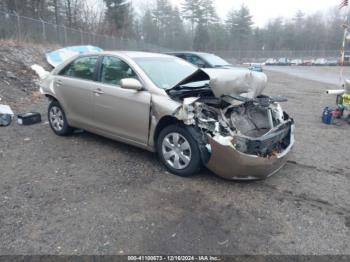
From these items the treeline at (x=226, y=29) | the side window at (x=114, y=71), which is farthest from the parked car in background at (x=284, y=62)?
the side window at (x=114, y=71)

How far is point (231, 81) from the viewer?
13.4ft

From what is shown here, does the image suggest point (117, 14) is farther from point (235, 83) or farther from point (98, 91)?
point (235, 83)

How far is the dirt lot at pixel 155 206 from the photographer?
290 cm

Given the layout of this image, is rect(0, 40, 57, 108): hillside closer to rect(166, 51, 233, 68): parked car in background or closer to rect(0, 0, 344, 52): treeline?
rect(166, 51, 233, 68): parked car in background

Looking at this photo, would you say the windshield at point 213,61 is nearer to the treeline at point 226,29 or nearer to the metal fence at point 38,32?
the metal fence at point 38,32

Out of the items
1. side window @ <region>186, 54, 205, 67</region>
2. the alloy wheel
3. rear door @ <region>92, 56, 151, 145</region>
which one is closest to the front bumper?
the alloy wheel

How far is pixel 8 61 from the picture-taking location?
1191cm

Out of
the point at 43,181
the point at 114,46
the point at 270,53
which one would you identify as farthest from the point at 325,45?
the point at 43,181

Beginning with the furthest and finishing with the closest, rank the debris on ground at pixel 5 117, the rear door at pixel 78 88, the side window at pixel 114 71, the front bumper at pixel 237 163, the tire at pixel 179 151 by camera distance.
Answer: the debris on ground at pixel 5 117 → the rear door at pixel 78 88 → the side window at pixel 114 71 → the tire at pixel 179 151 → the front bumper at pixel 237 163

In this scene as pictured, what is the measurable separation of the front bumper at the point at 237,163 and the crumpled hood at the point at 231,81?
744 mm

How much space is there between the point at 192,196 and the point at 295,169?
1.86 m

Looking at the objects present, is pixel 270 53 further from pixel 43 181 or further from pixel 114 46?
pixel 43 181

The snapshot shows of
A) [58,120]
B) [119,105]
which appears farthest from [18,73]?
[119,105]

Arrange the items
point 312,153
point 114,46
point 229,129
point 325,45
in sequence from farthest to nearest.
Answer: point 325,45, point 114,46, point 312,153, point 229,129
